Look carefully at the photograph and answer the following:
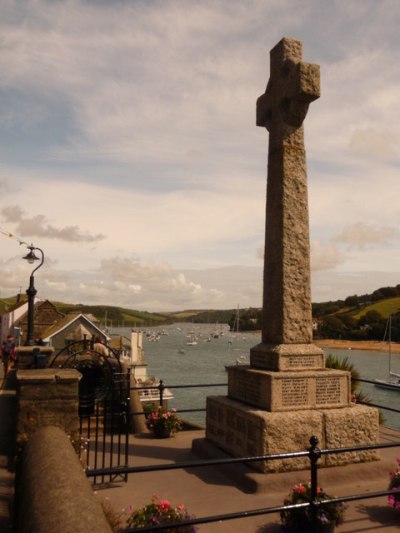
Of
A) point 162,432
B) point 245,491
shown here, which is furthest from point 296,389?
point 162,432

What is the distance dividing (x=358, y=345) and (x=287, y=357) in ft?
362

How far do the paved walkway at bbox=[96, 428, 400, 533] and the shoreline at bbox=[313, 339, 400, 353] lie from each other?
102129 millimetres

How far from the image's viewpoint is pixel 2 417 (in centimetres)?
729

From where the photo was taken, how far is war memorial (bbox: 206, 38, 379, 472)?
7391 millimetres

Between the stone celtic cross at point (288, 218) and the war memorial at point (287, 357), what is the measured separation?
0.06ft

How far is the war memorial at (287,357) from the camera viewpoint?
24.2 feet

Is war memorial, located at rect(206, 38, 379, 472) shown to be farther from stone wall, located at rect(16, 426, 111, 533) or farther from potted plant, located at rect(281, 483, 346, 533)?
stone wall, located at rect(16, 426, 111, 533)

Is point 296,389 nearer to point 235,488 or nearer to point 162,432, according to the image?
point 235,488

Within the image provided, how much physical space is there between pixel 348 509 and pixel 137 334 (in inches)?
1628

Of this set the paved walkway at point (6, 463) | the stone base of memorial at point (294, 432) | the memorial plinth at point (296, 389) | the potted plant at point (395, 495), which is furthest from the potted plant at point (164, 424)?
the potted plant at point (395, 495)

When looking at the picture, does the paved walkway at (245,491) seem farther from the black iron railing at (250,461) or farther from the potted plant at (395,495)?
the black iron railing at (250,461)

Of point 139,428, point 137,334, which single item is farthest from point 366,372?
point 139,428

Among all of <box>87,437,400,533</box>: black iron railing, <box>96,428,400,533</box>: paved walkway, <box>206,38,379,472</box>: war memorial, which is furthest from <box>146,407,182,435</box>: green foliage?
<box>87,437,400,533</box>: black iron railing

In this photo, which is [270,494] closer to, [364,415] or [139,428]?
[364,415]
